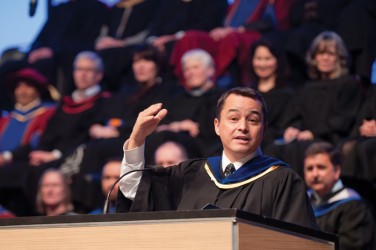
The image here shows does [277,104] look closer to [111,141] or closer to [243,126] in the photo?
[111,141]

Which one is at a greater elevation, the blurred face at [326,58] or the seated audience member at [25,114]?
the blurred face at [326,58]

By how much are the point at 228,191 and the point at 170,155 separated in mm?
2322

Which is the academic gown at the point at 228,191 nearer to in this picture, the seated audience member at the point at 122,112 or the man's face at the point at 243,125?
the man's face at the point at 243,125

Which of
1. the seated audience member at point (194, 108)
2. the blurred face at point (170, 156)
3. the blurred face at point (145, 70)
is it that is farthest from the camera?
the blurred face at point (145, 70)

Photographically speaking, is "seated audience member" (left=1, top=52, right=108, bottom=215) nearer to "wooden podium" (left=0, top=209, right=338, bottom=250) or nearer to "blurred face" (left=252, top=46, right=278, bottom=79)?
"blurred face" (left=252, top=46, right=278, bottom=79)

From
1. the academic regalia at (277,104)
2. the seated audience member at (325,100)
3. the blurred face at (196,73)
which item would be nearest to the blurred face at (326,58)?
the seated audience member at (325,100)

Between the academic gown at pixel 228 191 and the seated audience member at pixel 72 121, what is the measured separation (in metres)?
3.99

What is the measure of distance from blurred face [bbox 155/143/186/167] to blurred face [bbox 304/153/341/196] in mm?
804

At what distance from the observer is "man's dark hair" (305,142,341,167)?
5.51 meters

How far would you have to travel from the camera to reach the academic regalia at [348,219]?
17.5 feet

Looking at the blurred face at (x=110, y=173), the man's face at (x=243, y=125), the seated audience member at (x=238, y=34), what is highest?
the seated audience member at (x=238, y=34)

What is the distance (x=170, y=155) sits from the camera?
19.2 feet

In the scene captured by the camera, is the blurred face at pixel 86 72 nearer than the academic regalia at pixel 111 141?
No

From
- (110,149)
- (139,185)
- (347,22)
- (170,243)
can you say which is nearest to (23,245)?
(170,243)
